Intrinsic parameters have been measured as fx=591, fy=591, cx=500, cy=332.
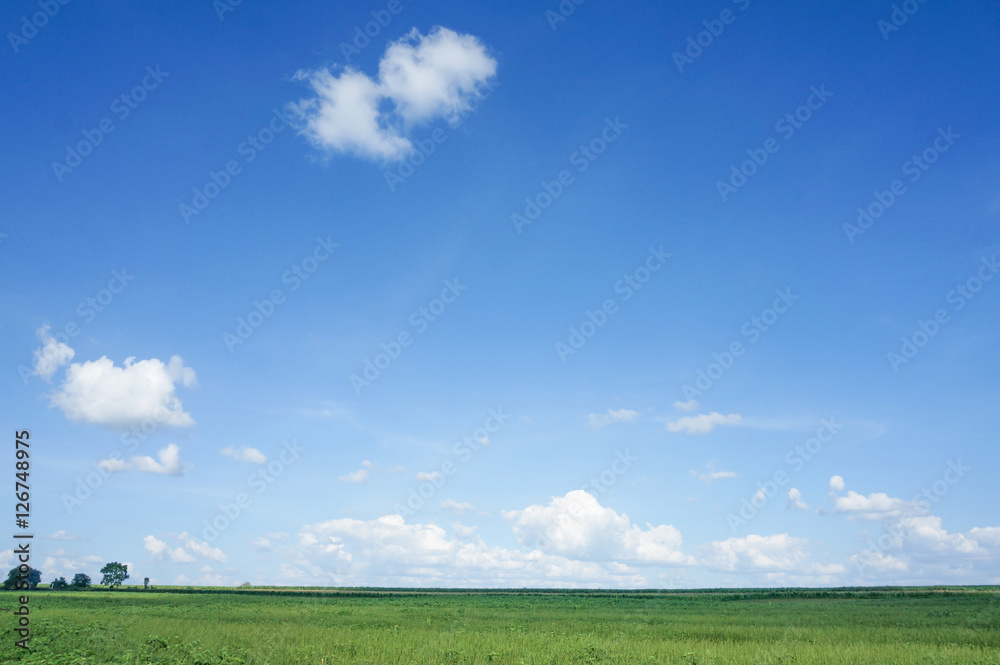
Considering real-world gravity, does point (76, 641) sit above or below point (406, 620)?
above

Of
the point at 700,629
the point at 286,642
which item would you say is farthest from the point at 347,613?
the point at 700,629

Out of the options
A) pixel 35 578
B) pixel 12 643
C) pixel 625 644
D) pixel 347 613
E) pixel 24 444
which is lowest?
pixel 35 578

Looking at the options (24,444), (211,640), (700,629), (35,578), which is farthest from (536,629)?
(35,578)

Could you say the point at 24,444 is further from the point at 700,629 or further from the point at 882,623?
the point at 882,623

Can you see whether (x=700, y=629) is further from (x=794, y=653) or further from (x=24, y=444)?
(x=24, y=444)

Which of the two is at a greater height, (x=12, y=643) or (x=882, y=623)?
(x=12, y=643)

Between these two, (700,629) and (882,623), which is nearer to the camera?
(700,629)

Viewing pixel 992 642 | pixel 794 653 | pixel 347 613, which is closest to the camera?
pixel 794 653

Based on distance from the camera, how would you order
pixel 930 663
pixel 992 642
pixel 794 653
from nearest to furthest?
pixel 930 663
pixel 794 653
pixel 992 642

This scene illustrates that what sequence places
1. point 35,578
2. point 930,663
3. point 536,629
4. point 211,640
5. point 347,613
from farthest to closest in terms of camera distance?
point 35,578, point 347,613, point 536,629, point 211,640, point 930,663

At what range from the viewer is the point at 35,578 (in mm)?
118938

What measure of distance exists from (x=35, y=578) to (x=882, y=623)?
484ft

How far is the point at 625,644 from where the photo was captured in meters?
20.3

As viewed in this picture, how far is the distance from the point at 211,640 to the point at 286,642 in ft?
8.25
